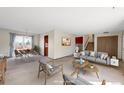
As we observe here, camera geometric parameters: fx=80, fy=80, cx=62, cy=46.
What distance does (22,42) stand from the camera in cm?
777

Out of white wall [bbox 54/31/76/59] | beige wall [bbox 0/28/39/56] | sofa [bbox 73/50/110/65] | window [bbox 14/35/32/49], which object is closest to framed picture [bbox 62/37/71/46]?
white wall [bbox 54/31/76/59]

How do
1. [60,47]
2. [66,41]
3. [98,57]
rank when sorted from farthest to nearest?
[66,41] → [60,47] → [98,57]

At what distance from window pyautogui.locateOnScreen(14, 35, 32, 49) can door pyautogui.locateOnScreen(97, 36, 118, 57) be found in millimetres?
6849

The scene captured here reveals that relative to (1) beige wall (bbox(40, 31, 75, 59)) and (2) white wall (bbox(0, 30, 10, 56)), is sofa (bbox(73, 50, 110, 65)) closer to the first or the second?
(1) beige wall (bbox(40, 31, 75, 59))

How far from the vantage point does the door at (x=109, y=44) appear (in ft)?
21.1

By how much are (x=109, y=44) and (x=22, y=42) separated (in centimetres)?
790

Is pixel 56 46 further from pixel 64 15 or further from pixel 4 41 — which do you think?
pixel 4 41

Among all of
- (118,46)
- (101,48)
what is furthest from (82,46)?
(118,46)

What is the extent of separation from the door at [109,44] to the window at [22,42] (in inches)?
270

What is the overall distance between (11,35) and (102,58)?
700 centimetres

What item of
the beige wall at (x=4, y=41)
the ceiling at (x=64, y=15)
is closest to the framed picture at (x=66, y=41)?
the ceiling at (x=64, y=15)

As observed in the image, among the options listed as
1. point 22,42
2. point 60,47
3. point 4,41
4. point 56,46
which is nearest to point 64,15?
point 56,46
